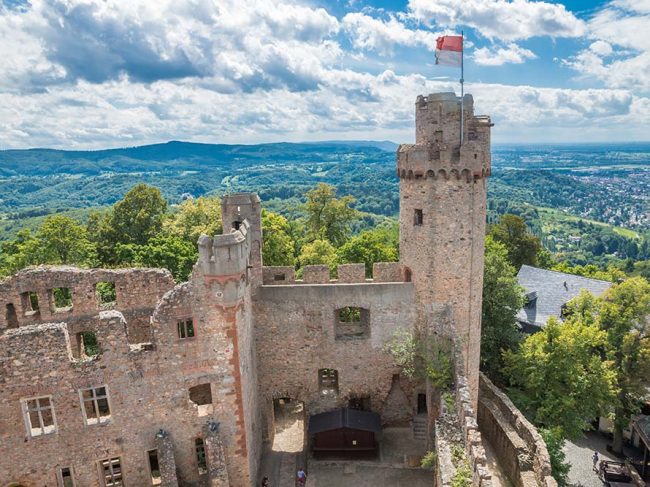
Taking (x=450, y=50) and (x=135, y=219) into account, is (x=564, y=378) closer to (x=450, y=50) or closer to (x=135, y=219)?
(x=450, y=50)

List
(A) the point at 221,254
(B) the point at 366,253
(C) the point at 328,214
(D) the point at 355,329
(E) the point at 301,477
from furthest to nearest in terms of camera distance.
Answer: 1. (C) the point at 328,214
2. (B) the point at 366,253
3. (D) the point at 355,329
4. (E) the point at 301,477
5. (A) the point at 221,254

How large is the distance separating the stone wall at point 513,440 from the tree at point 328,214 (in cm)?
2309

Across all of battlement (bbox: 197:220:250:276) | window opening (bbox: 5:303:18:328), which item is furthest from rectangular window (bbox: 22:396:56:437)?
battlement (bbox: 197:220:250:276)

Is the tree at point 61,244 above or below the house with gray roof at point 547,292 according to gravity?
above

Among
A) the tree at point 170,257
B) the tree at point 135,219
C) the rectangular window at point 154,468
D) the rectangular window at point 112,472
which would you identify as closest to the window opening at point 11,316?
the rectangular window at point 112,472

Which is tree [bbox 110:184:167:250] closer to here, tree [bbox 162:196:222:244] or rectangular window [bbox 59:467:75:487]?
tree [bbox 162:196:222:244]

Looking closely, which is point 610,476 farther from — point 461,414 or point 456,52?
point 456,52

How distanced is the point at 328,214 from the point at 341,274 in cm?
2416

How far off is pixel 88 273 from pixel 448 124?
15.6 meters

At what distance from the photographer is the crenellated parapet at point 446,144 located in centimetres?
1838

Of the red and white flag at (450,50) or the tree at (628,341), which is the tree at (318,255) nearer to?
the tree at (628,341)

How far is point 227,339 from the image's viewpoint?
53.2 feet

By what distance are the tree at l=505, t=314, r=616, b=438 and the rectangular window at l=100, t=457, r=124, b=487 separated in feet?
62.0

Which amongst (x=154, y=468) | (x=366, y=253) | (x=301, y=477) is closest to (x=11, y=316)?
(x=154, y=468)
